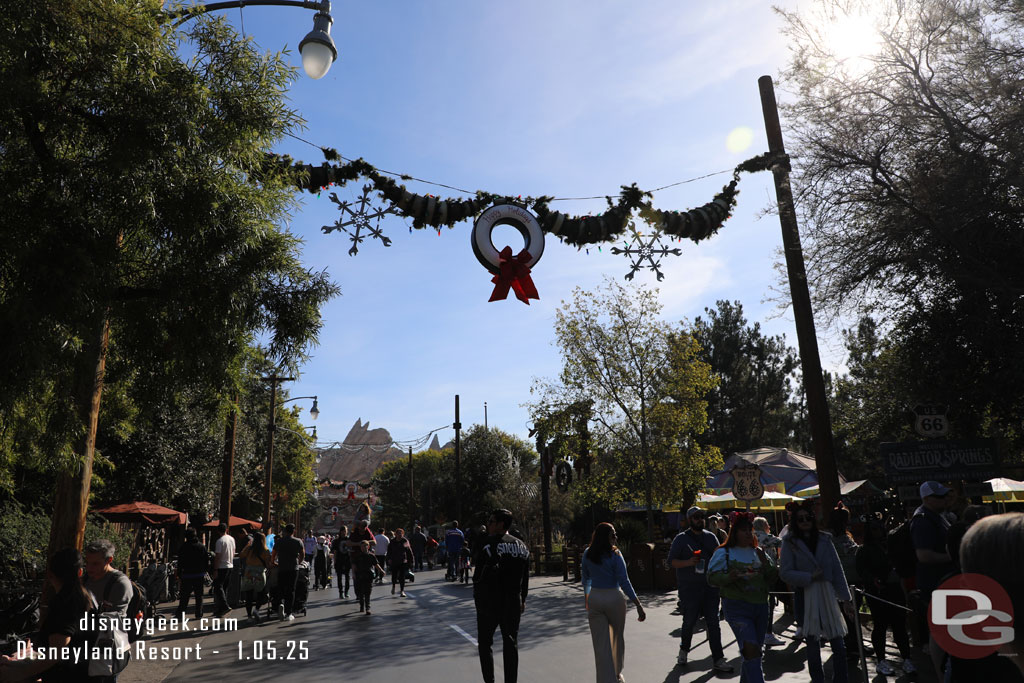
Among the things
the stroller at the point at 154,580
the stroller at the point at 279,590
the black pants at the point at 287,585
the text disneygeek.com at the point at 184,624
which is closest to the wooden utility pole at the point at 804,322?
the text disneygeek.com at the point at 184,624

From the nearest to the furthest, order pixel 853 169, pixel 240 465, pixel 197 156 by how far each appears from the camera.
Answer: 1. pixel 197 156
2. pixel 853 169
3. pixel 240 465

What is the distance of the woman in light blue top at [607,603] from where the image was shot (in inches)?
273

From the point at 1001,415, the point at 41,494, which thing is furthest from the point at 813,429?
the point at 41,494

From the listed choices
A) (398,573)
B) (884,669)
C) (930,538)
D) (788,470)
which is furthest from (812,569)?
(788,470)

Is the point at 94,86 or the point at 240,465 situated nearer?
the point at 94,86

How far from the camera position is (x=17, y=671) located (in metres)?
4.73

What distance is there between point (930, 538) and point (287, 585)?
11519 millimetres

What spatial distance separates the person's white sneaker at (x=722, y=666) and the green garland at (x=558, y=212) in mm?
5632

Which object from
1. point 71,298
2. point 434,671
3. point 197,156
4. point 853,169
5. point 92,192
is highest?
point 853,169

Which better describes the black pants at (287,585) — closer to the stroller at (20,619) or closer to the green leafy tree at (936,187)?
the stroller at (20,619)

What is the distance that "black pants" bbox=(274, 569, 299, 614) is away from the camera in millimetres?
14227

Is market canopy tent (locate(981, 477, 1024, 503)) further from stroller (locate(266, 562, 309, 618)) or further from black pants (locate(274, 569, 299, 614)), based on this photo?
black pants (locate(274, 569, 299, 614))

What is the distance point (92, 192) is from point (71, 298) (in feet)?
4.15

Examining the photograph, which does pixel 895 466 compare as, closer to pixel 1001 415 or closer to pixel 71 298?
pixel 1001 415
